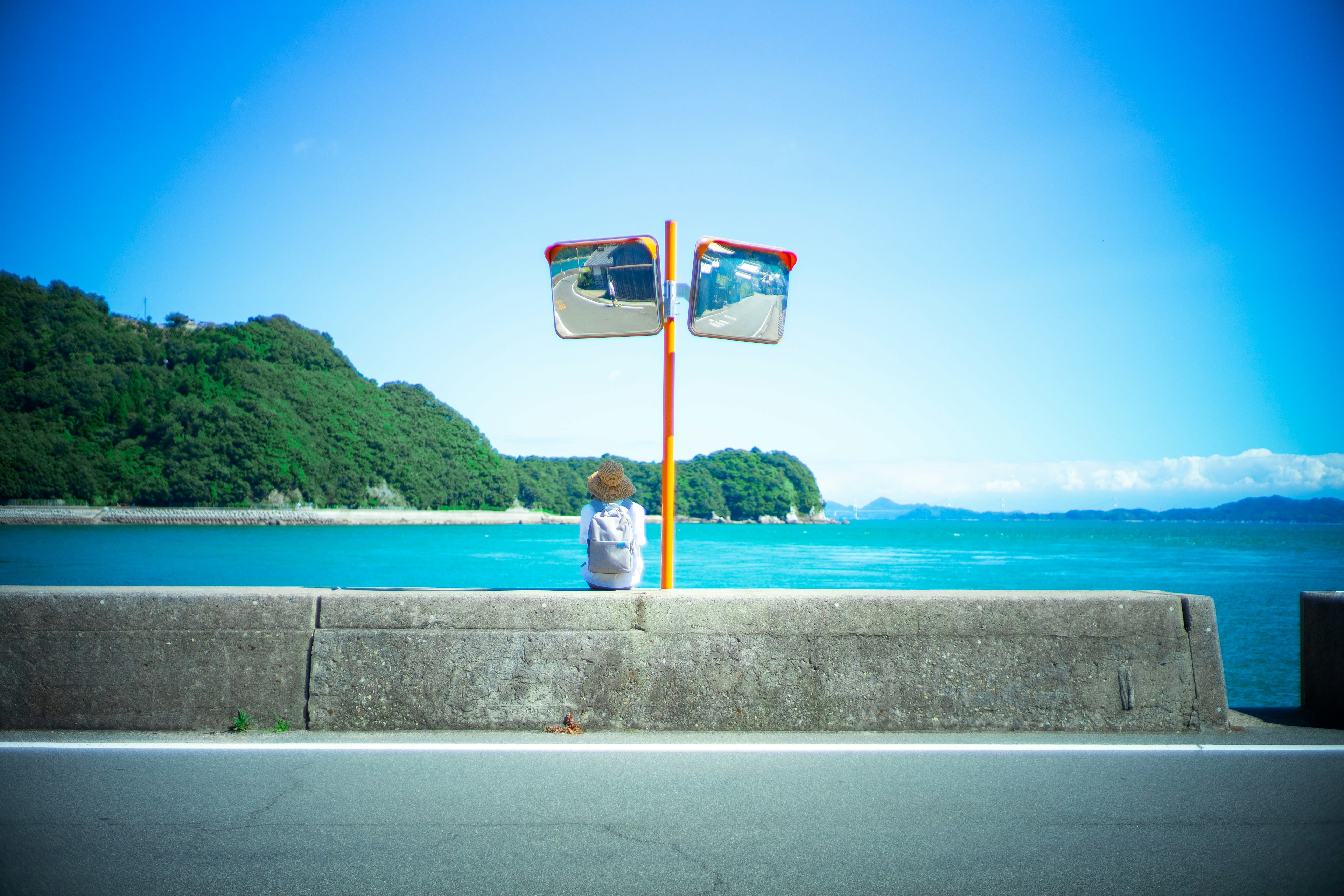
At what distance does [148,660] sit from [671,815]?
376 centimetres

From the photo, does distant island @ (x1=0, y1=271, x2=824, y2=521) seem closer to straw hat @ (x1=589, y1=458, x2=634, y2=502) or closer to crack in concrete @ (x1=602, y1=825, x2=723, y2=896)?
straw hat @ (x1=589, y1=458, x2=634, y2=502)

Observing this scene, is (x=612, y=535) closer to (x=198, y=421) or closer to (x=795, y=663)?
(x=795, y=663)

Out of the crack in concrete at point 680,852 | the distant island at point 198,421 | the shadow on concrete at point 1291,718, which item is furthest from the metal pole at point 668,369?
the distant island at point 198,421

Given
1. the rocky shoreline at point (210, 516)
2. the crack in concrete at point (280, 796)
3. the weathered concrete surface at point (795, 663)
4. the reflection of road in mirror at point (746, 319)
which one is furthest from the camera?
the rocky shoreline at point (210, 516)

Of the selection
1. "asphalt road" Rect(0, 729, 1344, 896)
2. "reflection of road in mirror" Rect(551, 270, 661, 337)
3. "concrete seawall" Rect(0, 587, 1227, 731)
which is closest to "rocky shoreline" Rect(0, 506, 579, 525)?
"concrete seawall" Rect(0, 587, 1227, 731)

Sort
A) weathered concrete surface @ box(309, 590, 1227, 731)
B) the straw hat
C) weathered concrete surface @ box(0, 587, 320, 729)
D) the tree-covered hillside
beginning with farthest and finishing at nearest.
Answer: the tree-covered hillside < the straw hat < weathered concrete surface @ box(309, 590, 1227, 731) < weathered concrete surface @ box(0, 587, 320, 729)

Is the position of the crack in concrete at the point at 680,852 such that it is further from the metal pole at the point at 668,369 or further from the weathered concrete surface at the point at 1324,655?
the weathered concrete surface at the point at 1324,655

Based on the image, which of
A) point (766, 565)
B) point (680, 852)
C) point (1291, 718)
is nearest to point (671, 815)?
point (680, 852)

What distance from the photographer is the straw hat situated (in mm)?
5926

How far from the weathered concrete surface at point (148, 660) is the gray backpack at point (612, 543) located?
1998 millimetres

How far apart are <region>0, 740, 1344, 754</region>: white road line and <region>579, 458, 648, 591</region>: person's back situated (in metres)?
1.24

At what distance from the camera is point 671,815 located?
12.7 ft

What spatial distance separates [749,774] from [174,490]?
137 m

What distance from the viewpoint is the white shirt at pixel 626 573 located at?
573 cm
